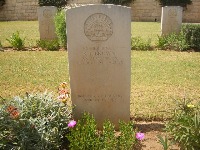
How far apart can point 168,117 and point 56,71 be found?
4.13 meters

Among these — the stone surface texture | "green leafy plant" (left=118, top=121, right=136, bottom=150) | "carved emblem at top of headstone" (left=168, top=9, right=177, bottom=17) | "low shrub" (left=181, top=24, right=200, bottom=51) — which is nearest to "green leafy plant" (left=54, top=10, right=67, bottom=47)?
"carved emblem at top of headstone" (left=168, top=9, right=177, bottom=17)

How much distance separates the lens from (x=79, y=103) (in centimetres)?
423

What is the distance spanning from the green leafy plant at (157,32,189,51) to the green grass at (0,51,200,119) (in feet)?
2.30

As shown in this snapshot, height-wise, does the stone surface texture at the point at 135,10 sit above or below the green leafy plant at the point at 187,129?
above

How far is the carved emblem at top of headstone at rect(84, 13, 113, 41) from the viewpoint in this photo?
3.93m

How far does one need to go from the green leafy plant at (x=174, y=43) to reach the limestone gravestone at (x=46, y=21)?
16.2ft

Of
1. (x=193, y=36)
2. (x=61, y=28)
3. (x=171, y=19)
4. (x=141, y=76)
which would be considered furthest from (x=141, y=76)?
(x=171, y=19)

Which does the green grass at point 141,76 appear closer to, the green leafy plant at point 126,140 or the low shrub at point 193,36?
the low shrub at point 193,36

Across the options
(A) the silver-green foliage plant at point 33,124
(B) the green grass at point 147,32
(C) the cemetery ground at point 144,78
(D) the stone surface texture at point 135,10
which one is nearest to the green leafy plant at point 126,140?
(C) the cemetery ground at point 144,78

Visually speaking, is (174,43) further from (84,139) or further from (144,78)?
(84,139)

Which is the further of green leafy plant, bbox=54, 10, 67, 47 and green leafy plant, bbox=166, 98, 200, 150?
green leafy plant, bbox=54, 10, 67, 47

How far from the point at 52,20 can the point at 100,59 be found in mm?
8682

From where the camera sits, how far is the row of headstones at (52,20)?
475 inches

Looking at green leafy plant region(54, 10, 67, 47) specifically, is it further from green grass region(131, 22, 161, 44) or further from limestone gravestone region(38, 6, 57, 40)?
green grass region(131, 22, 161, 44)
